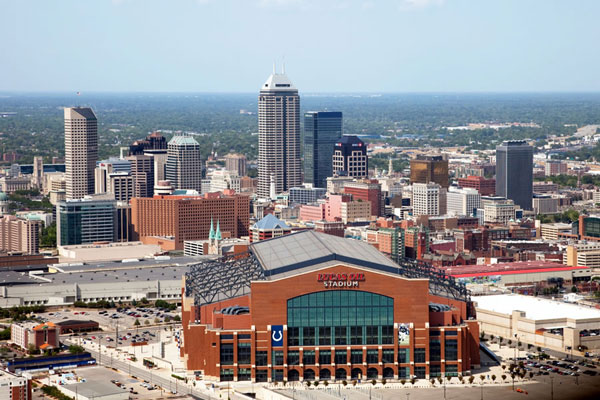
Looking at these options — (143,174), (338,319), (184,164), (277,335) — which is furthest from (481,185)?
(277,335)

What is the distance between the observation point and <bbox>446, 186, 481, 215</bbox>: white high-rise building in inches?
5172

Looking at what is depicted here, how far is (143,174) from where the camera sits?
13612 centimetres

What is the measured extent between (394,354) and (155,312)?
23486 mm

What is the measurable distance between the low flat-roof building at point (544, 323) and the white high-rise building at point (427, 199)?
59.9 meters

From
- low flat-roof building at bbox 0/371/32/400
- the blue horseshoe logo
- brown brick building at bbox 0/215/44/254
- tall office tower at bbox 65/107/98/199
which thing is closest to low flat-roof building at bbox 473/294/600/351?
the blue horseshoe logo

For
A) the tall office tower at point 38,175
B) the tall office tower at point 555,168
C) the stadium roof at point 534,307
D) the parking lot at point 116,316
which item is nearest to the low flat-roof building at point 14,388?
the parking lot at point 116,316

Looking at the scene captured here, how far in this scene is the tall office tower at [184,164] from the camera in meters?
138

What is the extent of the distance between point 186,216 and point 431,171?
4092cm

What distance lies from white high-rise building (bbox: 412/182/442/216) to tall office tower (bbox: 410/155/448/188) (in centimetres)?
966

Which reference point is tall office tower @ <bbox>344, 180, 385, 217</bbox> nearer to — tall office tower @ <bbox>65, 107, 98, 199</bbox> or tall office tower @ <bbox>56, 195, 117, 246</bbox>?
tall office tower @ <bbox>56, 195, 117, 246</bbox>

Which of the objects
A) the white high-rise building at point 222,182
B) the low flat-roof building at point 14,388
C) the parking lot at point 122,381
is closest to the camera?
the low flat-roof building at point 14,388

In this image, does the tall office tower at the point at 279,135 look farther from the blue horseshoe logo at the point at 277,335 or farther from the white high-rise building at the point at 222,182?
the blue horseshoe logo at the point at 277,335

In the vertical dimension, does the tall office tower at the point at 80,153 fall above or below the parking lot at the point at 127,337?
above

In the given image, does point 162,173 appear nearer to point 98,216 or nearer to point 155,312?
point 98,216
